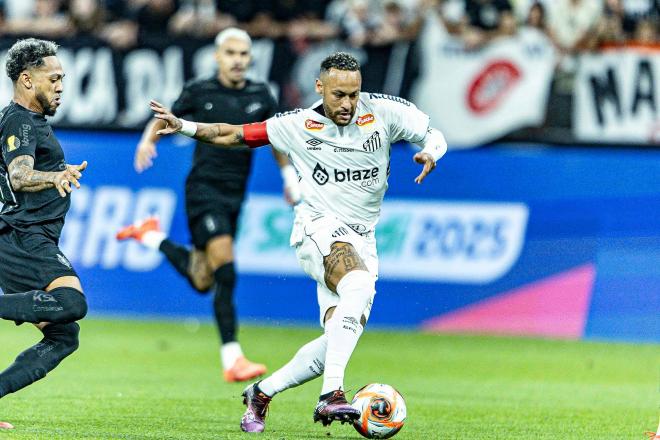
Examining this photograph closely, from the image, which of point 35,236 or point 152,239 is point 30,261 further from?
point 152,239

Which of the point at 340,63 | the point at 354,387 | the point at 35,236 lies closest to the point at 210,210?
the point at 354,387

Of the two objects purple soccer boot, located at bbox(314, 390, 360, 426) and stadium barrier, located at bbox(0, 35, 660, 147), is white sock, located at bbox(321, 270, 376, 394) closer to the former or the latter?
purple soccer boot, located at bbox(314, 390, 360, 426)

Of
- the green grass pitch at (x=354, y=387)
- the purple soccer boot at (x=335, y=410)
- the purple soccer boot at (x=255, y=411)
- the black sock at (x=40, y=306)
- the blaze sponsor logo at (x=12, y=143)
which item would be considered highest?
the blaze sponsor logo at (x=12, y=143)

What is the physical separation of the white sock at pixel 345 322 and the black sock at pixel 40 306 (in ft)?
4.80

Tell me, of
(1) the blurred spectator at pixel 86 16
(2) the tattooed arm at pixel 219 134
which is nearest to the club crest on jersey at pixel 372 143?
(2) the tattooed arm at pixel 219 134

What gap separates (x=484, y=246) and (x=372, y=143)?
7.10 m

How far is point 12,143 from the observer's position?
747 cm

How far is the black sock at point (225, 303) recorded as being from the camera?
37.4ft

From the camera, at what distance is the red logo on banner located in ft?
52.3

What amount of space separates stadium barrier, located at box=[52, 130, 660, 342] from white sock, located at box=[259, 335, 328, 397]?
717cm

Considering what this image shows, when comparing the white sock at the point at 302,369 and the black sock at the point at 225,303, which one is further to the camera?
the black sock at the point at 225,303

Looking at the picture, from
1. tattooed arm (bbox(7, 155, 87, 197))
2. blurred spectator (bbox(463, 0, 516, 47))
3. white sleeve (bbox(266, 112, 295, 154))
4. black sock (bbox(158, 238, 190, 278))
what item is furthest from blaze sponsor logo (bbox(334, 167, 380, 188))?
blurred spectator (bbox(463, 0, 516, 47))

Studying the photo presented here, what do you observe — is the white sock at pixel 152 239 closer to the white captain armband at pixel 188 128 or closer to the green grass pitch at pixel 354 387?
the green grass pitch at pixel 354 387

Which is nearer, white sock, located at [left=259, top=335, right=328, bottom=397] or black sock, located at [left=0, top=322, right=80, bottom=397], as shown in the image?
black sock, located at [left=0, top=322, right=80, bottom=397]
